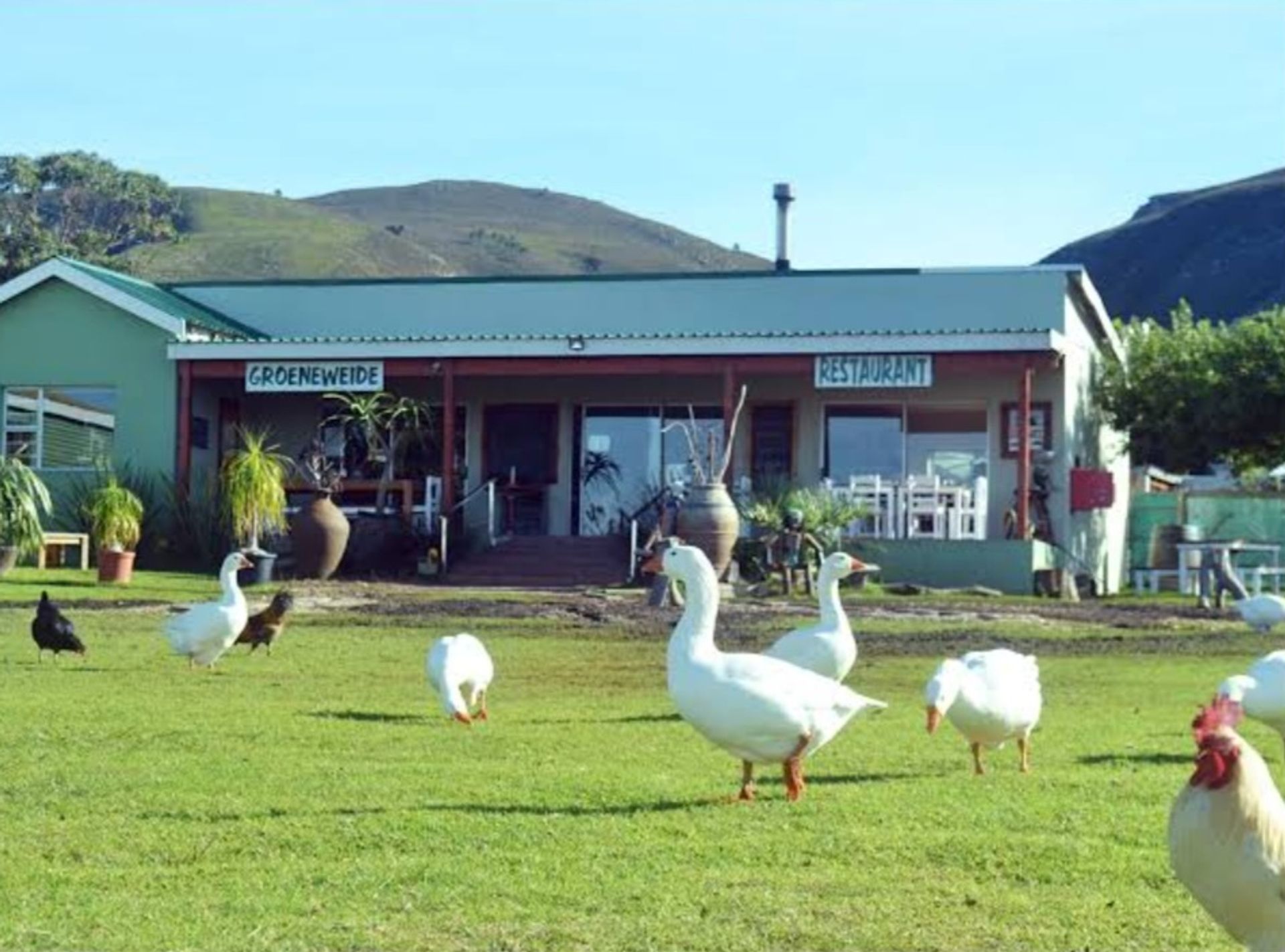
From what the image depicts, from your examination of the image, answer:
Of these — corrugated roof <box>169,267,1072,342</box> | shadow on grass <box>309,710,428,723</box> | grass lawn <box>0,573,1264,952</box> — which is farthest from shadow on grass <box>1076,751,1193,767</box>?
corrugated roof <box>169,267,1072,342</box>

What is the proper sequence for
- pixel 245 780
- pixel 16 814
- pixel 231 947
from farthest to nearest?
1. pixel 245 780
2. pixel 16 814
3. pixel 231 947

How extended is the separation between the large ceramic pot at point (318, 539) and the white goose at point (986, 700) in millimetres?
16866

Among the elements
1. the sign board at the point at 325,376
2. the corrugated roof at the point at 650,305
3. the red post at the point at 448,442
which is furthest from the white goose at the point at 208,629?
the sign board at the point at 325,376

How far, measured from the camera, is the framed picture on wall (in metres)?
30.6

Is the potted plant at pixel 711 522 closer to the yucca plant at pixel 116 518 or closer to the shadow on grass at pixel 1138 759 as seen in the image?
the yucca plant at pixel 116 518

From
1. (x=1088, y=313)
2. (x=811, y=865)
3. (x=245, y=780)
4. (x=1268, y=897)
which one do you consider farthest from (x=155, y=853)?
(x=1088, y=313)

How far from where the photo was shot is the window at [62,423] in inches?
1252

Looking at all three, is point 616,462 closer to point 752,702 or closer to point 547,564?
point 547,564

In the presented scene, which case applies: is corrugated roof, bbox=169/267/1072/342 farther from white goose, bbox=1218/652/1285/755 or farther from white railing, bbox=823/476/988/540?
white goose, bbox=1218/652/1285/755

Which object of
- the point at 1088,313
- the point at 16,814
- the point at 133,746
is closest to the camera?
the point at 16,814

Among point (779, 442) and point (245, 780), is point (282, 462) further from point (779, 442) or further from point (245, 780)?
point (245, 780)

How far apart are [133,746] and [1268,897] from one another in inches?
253

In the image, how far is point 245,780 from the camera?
923 cm

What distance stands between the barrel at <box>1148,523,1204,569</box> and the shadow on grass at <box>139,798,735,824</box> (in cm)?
2190
